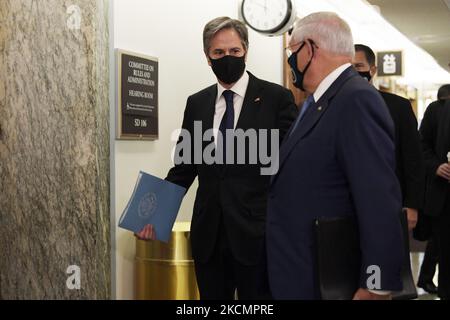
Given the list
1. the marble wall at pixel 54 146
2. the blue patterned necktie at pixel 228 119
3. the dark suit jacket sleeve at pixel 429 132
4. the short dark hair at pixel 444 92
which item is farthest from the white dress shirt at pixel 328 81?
the short dark hair at pixel 444 92

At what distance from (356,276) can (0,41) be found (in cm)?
225

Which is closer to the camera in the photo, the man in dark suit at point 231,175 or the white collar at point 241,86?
the man in dark suit at point 231,175

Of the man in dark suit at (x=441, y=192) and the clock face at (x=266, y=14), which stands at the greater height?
the clock face at (x=266, y=14)

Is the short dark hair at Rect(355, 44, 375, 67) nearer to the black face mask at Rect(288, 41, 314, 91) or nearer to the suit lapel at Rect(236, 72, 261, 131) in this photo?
the suit lapel at Rect(236, 72, 261, 131)

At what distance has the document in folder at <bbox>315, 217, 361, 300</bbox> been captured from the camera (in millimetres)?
1848

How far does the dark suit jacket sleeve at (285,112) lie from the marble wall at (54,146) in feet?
3.17

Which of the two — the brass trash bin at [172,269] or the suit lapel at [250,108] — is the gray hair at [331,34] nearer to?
the suit lapel at [250,108]

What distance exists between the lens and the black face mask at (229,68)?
2.71 meters

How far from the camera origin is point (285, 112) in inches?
104

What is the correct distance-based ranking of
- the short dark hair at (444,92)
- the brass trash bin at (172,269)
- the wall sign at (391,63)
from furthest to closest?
the wall sign at (391,63)
the short dark hair at (444,92)
the brass trash bin at (172,269)

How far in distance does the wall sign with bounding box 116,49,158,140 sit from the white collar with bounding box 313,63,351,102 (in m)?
1.47

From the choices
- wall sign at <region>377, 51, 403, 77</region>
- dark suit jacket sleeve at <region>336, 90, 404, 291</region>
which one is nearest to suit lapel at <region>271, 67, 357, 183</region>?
dark suit jacket sleeve at <region>336, 90, 404, 291</region>

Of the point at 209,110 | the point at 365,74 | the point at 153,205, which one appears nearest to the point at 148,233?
the point at 153,205
